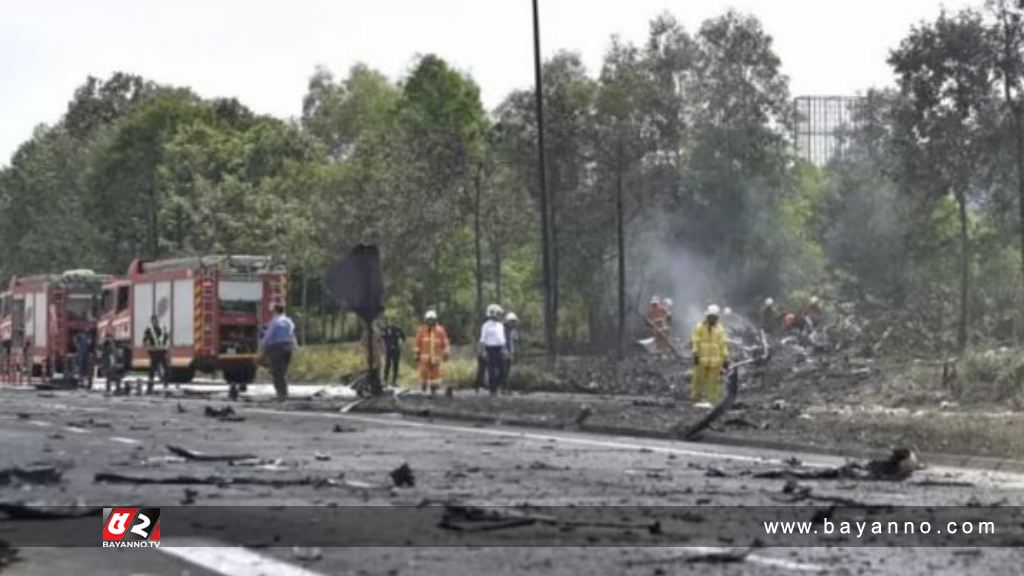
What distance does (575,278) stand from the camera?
5938cm

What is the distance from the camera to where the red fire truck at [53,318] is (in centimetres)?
5034

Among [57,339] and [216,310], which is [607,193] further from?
[57,339]

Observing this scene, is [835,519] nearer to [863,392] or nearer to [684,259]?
[863,392]

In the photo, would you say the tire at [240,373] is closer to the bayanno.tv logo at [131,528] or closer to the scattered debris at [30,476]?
the scattered debris at [30,476]

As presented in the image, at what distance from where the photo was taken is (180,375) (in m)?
46.3

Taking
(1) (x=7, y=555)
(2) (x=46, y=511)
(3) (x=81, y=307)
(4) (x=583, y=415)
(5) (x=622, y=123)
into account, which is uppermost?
(5) (x=622, y=123)

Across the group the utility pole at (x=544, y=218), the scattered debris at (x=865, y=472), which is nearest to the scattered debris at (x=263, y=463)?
the scattered debris at (x=865, y=472)

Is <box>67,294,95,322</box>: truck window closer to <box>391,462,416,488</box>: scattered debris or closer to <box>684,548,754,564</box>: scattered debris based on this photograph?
<box>391,462,416,488</box>: scattered debris

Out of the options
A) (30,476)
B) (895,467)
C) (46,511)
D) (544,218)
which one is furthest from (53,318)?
(46,511)

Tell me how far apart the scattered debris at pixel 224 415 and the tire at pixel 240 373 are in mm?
17582

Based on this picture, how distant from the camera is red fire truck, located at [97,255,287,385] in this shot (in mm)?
44406

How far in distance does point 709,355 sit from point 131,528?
689 inches

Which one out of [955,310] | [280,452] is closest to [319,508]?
[280,452]

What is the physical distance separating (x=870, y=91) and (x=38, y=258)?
40234 millimetres
